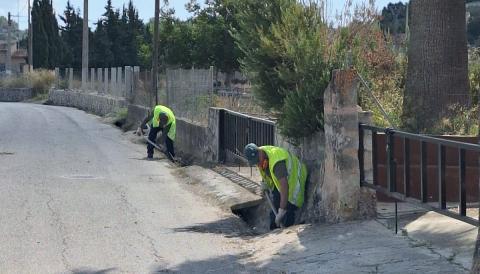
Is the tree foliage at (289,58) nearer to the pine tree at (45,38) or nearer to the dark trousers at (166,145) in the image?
the dark trousers at (166,145)

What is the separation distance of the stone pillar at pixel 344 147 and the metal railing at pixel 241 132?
11.0 feet

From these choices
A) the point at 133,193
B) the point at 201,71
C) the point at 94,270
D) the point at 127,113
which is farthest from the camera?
the point at 127,113

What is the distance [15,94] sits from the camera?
66938 mm

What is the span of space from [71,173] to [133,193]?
2.68 meters

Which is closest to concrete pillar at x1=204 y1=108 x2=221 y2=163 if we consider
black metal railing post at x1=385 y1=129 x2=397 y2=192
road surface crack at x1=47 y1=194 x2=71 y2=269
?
road surface crack at x1=47 y1=194 x2=71 y2=269

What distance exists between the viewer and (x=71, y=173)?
14.6m

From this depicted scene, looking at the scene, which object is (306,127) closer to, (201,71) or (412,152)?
(412,152)

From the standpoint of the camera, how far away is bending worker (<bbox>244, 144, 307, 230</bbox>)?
30.7 feet

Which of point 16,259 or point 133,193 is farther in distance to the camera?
point 133,193

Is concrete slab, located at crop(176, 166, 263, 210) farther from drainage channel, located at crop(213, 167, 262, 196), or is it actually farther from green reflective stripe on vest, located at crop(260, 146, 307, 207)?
green reflective stripe on vest, located at crop(260, 146, 307, 207)

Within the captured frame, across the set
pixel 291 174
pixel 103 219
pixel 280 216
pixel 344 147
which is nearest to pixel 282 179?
pixel 291 174

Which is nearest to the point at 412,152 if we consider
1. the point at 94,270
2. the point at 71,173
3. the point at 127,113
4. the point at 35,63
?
the point at 94,270

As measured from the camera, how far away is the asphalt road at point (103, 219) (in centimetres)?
776

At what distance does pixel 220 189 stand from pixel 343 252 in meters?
5.30
